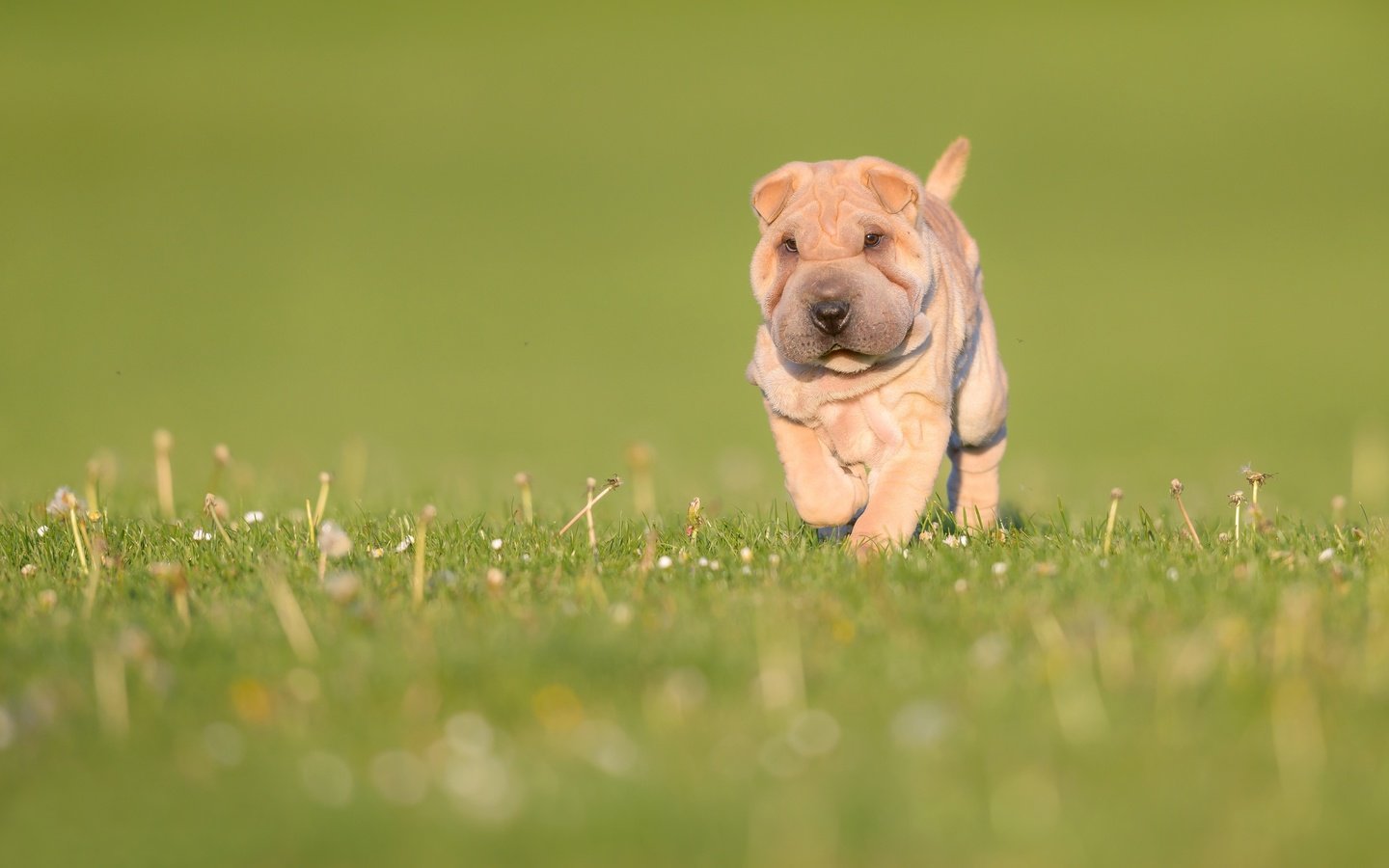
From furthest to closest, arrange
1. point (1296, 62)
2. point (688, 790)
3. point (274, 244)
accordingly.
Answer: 1. point (1296, 62)
2. point (274, 244)
3. point (688, 790)

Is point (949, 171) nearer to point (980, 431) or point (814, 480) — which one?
point (980, 431)

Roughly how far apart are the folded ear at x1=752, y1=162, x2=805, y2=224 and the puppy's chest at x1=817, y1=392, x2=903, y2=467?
81 centimetres

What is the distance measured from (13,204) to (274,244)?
5531 mm

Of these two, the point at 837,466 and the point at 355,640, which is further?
the point at 837,466

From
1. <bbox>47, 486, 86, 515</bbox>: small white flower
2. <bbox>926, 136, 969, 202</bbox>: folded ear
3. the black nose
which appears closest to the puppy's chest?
the black nose

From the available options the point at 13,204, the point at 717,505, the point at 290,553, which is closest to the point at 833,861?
the point at 290,553

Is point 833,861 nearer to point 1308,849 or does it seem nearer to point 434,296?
point 1308,849

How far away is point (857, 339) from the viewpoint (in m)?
6.13

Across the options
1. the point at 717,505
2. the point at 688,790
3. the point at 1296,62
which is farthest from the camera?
the point at 1296,62

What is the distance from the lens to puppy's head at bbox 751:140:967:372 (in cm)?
613

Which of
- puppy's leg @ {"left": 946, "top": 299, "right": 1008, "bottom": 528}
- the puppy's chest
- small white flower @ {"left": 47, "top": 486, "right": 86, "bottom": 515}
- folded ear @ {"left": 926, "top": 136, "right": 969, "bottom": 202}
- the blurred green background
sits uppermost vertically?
the blurred green background

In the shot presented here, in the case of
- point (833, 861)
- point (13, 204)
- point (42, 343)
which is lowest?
point (833, 861)

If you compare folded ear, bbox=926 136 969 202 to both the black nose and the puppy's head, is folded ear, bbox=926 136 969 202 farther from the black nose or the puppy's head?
the black nose

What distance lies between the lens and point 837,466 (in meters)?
6.77
